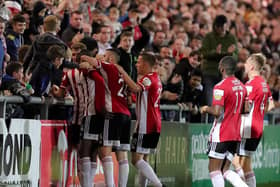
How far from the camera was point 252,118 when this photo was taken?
1530 centimetres

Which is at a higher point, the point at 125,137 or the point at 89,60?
the point at 89,60

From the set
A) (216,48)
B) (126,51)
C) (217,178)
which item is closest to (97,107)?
(126,51)

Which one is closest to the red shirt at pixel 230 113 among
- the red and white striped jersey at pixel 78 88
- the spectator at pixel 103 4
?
the red and white striped jersey at pixel 78 88

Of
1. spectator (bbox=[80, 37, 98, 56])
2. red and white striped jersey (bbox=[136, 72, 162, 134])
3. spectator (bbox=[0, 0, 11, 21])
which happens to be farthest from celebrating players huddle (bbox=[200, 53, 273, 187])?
spectator (bbox=[0, 0, 11, 21])

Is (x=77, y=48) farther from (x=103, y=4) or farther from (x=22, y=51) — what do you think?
(x=103, y=4)

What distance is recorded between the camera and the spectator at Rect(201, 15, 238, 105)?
57.9ft

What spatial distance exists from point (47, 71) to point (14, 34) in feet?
3.72

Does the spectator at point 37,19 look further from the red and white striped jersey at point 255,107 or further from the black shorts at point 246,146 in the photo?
the black shorts at point 246,146

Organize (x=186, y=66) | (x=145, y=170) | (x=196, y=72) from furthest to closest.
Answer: (x=186, y=66) → (x=196, y=72) → (x=145, y=170)

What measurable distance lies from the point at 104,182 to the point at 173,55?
521cm

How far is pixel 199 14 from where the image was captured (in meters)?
22.4

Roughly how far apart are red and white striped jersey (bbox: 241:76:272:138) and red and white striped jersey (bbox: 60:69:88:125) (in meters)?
3.67

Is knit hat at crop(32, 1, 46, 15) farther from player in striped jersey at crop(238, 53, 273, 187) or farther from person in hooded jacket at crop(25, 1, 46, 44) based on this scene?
player in striped jersey at crop(238, 53, 273, 187)

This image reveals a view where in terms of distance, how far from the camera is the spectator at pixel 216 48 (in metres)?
17.7
